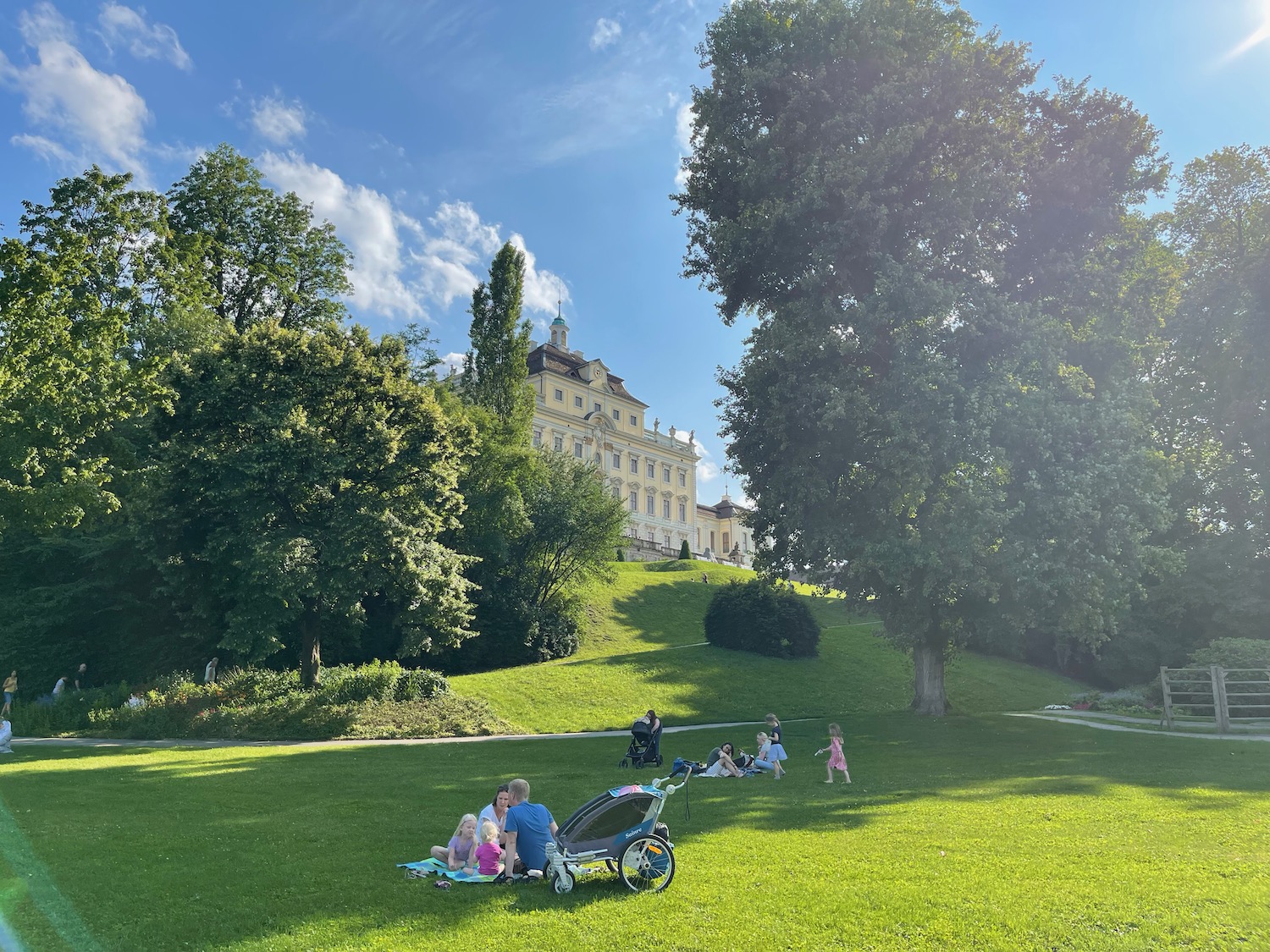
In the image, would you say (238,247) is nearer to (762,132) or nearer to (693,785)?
(762,132)

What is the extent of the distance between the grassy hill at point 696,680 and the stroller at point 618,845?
18.7 meters

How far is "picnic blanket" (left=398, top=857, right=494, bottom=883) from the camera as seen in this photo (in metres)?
8.46

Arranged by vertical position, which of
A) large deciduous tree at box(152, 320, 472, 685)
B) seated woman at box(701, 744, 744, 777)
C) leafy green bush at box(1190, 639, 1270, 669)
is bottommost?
seated woman at box(701, 744, 744, 777)

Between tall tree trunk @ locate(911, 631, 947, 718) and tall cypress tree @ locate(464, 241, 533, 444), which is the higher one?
tall cypress tree @ locate(464, 241, 533, 444)

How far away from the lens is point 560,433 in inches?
3371

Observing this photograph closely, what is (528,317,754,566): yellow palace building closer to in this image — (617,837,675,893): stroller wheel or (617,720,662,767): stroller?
(617,720,662,767): stroller

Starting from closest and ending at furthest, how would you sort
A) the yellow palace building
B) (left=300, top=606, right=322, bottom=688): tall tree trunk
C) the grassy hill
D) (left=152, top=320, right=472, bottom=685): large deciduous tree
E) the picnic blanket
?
1. the picnic blanket
2. (left=152, top=320, right=472, bottom=685): large deciduous tree
3. (left=300, top=606, right=322, bottom=688): tall tree trunk
4. the grassy hill
5. the yellow palace building

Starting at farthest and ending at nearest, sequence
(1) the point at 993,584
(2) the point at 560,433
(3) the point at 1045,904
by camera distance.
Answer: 1. (2) the point at 560,433
2. (1) the point at 993,584
3. (3) the point at 1045,904

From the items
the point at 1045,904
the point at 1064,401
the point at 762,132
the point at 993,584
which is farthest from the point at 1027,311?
the point at 1045,904

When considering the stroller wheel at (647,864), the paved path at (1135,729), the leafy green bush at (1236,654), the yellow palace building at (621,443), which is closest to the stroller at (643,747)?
the stroller wheel at (647,864)

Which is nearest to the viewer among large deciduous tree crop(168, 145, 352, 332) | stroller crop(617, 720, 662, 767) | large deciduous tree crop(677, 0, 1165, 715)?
stroller crop(617, 720, 662, 767)

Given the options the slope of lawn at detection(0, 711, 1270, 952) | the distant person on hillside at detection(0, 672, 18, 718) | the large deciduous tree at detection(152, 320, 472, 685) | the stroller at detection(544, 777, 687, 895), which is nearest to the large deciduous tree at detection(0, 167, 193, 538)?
the large deciduous tree at detection(152, 320, 472, 685)

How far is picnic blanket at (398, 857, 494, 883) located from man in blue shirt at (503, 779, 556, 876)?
12.7 inches

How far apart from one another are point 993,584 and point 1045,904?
48.3ft
